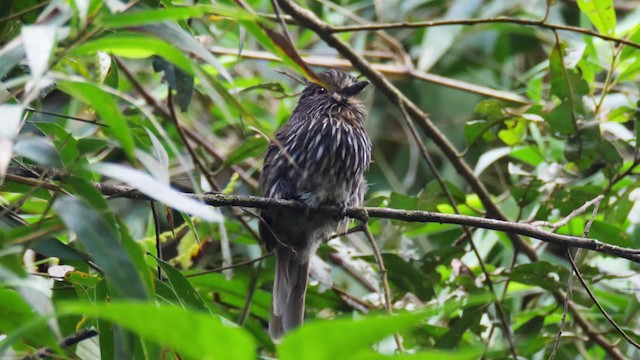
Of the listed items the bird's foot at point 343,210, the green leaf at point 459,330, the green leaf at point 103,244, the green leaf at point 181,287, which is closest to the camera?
the green leaf at point 103,244

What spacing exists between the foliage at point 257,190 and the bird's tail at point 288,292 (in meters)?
0.09

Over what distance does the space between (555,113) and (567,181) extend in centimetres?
26

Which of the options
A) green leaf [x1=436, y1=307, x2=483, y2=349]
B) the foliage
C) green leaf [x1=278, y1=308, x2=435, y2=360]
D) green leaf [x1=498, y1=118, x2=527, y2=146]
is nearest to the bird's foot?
the foliage

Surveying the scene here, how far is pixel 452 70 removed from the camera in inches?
207

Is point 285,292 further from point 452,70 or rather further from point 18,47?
point 452,70

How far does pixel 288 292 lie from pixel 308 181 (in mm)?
385

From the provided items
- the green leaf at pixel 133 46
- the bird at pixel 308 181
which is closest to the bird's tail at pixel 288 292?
the bird at pixel 308 181

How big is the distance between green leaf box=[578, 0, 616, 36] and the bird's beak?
2.66 feet

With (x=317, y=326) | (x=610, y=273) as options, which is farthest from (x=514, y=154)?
(x=317, y=326)

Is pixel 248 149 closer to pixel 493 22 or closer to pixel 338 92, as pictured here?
pixel 338 92

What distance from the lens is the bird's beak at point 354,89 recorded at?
337cm

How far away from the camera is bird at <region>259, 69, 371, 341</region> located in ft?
10.1

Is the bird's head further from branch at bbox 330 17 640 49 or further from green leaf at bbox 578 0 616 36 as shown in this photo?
green leaf at bbox 578 0 616 36

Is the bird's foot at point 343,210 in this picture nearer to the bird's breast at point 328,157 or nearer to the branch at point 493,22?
the bird's breast at point 328,157
